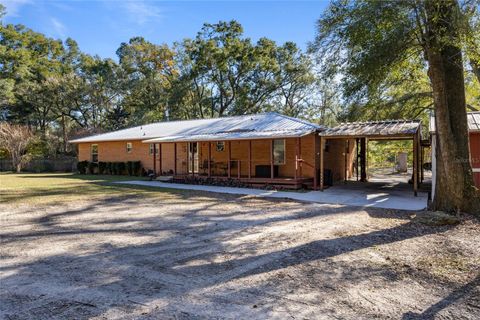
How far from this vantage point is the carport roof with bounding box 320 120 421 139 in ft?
40.6

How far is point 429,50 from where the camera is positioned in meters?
7.93

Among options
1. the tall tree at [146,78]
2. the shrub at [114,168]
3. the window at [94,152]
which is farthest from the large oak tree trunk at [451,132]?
the tall tree at [146,78]

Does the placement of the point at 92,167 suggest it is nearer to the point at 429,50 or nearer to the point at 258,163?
the point at 258,163

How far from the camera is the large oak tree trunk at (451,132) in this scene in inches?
323

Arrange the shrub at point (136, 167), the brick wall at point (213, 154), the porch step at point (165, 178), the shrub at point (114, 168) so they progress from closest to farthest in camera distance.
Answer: the brick wall at point (213, 154) < the porch step at point (165, 178) < the shrub at point (136, 167) < the shrub at point (114, 168)

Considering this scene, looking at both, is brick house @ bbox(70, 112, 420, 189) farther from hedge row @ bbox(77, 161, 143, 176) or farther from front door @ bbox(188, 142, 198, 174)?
hedge row @ bbox(77, 161, 143, 176)

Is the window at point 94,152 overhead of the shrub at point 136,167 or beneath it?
overhead

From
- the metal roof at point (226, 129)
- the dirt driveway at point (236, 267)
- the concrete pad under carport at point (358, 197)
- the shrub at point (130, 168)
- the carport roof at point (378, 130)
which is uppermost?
the metal roof at point (226, 129)

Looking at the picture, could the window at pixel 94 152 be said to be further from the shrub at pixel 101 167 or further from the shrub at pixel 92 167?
the shrub at pixel 101 167

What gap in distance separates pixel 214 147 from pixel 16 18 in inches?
1365

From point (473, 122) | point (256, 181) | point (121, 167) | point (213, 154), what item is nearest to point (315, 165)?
point (256, 181)

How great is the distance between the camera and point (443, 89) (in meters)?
8.20

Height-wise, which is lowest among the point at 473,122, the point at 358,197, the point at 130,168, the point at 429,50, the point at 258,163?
the point at 358,197

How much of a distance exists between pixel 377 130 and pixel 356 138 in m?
3.19
